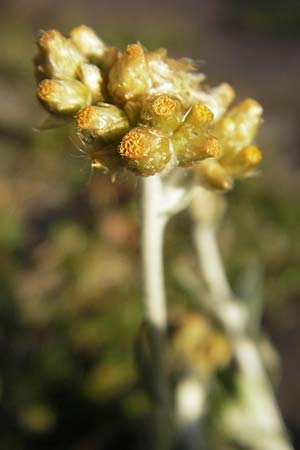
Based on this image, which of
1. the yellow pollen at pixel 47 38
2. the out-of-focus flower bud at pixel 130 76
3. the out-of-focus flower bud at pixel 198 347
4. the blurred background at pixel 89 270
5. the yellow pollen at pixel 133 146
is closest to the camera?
the yellow pollen at pixel 133 146

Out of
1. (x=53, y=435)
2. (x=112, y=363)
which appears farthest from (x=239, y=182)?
(x=53, y=435)

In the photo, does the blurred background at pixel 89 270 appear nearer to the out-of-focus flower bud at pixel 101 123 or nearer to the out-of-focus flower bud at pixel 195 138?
the out-of-focus flower bud at pixel 101 123

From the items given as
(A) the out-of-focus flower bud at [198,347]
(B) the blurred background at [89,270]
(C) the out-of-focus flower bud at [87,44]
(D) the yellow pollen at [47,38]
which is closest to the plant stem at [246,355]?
(A) the out-of-focus flower bud at [198,347]

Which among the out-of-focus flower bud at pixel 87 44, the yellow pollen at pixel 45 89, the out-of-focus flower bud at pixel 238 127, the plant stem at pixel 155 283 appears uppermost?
the out-of-focus flower bud at pixel 87 44

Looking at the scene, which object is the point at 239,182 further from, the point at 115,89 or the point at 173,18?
the point at 173,18

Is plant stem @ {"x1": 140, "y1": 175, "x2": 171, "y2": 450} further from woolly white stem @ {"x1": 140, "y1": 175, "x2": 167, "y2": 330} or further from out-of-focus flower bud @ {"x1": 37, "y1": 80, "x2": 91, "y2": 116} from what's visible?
out-of-focus flower bud @ {"x1": 37, "y1": 80, "x2": 91, "y2": 116}
